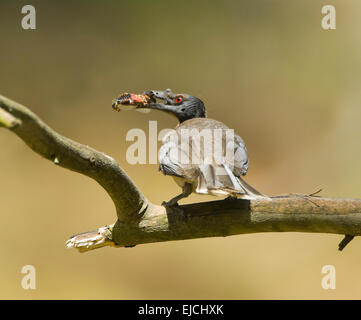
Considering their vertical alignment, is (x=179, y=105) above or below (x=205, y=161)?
above

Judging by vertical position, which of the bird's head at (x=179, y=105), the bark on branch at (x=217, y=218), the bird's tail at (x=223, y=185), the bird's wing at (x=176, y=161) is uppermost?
the bird's head at (x=179, y=105)

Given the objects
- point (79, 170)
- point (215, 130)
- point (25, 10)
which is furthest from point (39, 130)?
point (25, 10)

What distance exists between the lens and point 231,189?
1.78 meters

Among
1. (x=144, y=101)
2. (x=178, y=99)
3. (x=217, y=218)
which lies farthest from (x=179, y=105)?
(x=217, y=218)

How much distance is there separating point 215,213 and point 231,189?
19cm

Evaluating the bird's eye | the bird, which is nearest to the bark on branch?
the bird

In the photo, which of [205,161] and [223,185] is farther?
[205,161]

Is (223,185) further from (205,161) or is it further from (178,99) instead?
(178,99)

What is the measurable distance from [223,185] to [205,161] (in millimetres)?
199

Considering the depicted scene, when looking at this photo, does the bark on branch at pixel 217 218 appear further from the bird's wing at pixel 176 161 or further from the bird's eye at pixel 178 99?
the bird's eye at pixel 178 99

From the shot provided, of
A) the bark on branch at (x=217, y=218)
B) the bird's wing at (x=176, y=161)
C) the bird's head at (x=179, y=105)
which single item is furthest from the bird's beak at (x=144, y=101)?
the bark on branch at (x=217, y=218)

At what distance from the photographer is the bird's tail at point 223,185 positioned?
1.77m

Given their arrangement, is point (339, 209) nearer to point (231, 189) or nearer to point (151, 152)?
point (231, 189)

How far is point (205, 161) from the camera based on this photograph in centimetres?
197
